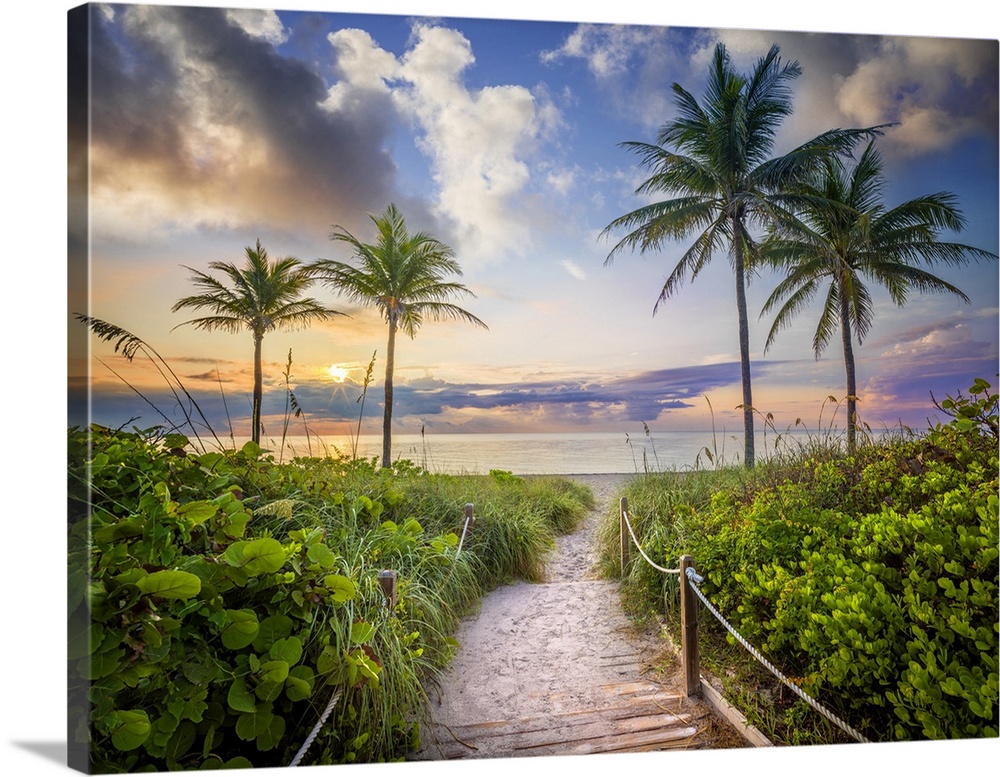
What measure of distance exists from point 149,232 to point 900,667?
3.09 m

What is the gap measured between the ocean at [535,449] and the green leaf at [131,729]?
4.40 ft

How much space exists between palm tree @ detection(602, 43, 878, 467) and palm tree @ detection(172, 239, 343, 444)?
4.75 ft

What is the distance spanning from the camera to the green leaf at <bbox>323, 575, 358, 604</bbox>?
1.89m

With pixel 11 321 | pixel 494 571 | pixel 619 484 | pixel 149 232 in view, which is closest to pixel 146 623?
pixel 11 321

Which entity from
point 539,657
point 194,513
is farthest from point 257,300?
point 539,657

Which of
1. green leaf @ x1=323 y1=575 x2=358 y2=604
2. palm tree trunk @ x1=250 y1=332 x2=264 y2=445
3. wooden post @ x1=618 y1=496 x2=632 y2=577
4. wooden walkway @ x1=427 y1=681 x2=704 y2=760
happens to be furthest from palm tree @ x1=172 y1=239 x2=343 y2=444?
wooden post @ x1=618 y1=496 x2=632 y2=577

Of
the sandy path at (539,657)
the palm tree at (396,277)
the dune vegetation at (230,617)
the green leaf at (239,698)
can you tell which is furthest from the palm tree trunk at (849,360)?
the green leaf at (239,698)

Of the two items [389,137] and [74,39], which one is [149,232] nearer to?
[74,39]

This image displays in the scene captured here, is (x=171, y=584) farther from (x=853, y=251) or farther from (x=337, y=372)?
(x=853, y=251)

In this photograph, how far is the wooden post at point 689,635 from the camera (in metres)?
2.62

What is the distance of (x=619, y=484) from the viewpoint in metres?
3.85

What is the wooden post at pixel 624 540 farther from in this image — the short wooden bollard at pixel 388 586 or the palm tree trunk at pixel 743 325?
the short wooden bollard at pixel 388 586

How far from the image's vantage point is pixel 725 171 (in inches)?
124

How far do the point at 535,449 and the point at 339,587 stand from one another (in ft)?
4.60
